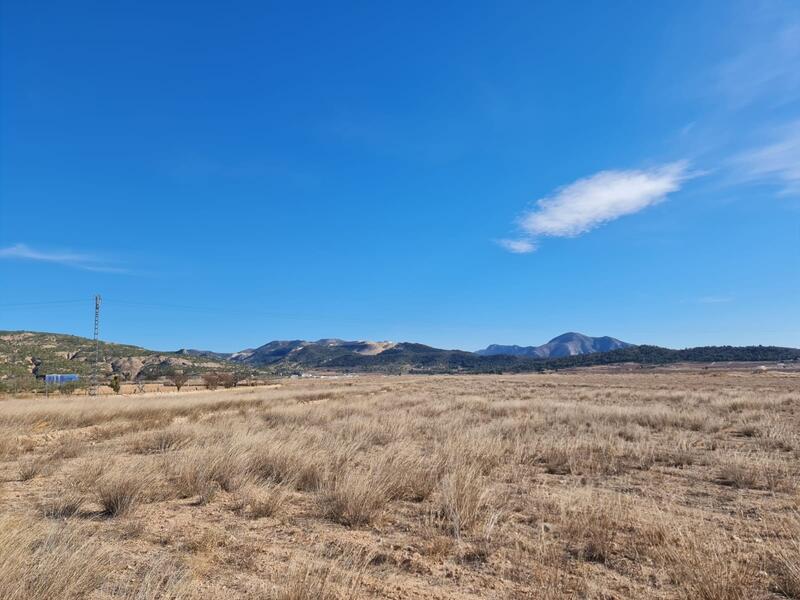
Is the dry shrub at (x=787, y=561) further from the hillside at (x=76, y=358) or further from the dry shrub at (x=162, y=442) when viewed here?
the hillside at (x=76, y=358)

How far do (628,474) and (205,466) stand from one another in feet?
24.5

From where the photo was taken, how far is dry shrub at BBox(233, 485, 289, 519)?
616cm

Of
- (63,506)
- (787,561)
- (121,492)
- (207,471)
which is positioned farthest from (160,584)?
(787,561)

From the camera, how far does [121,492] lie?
6.30 m

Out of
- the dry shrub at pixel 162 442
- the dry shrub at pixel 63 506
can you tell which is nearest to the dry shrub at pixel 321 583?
the dry shrub at pixel 63 506

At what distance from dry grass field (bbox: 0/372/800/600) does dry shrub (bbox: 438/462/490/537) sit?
3 cm

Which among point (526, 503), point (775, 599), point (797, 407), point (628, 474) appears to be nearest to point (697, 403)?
point (797, 407)

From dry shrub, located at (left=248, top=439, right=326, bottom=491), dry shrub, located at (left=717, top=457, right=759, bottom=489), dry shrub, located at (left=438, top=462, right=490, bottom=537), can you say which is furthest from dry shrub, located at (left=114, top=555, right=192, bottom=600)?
dry shrub, located at (left=717, top=457, right=759, bottom=489)

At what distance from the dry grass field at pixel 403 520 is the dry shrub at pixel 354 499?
0.03 m

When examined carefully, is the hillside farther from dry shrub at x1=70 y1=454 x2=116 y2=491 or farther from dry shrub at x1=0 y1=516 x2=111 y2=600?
dry shrub at x1=0 y1=516 x2=111 y2=600

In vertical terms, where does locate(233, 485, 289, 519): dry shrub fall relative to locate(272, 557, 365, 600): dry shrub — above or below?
below

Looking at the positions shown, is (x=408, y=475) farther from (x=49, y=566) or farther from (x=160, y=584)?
(x=49, y=566)

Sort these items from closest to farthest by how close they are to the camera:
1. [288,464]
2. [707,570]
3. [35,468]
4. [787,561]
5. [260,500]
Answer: [707,570] → [787,561] → [260,500] → [288,464] → [35,468]

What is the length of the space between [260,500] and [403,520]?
6.92 ft
